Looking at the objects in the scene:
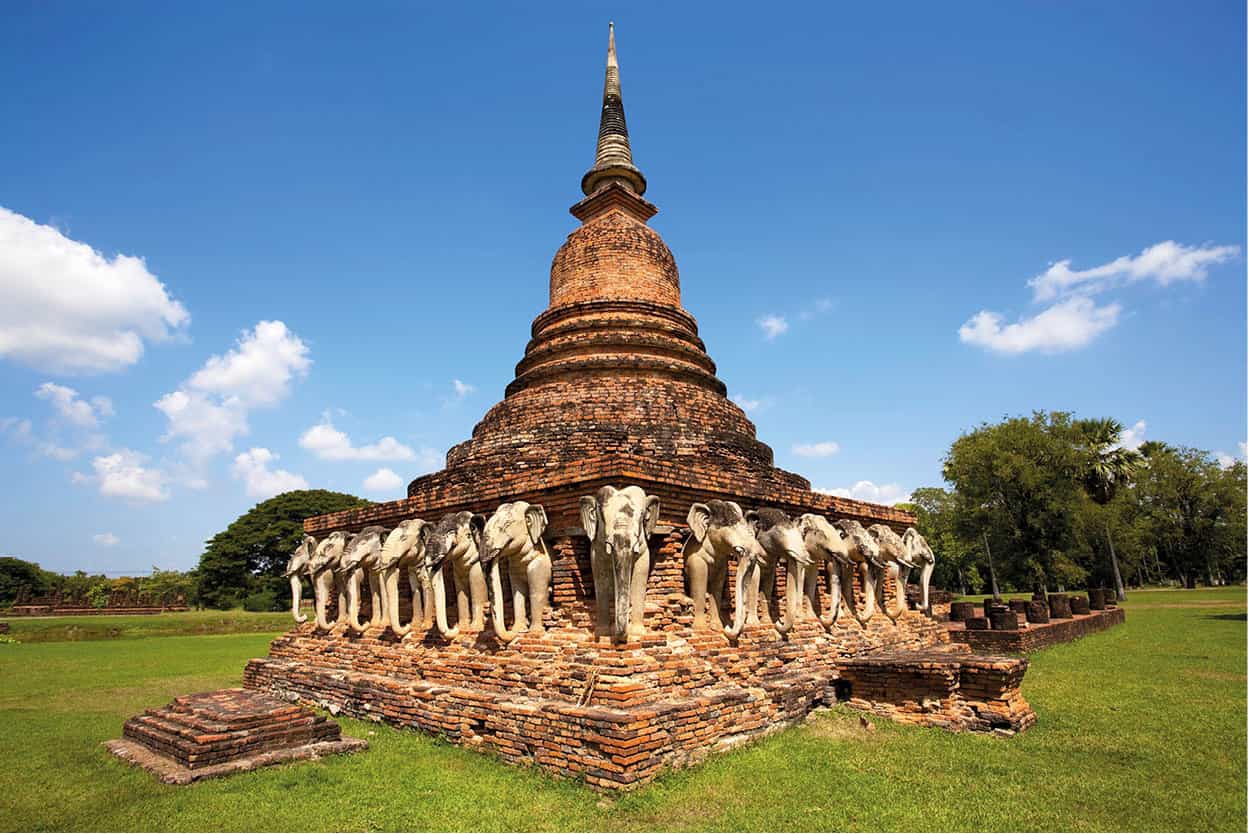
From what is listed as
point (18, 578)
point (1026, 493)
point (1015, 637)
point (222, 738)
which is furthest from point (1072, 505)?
point (18, 578)

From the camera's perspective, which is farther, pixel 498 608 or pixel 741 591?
pixel 498 608

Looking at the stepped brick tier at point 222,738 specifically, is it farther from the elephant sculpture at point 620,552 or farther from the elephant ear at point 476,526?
the elephant sculpture at point 620,552

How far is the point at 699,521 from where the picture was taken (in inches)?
326

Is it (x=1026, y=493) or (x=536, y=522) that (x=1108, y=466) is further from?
(x=536, y=522)

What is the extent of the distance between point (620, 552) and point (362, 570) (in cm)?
536

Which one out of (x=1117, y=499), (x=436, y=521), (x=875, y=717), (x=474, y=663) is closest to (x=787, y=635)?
(x=875, y=717)

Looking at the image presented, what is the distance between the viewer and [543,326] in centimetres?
1391

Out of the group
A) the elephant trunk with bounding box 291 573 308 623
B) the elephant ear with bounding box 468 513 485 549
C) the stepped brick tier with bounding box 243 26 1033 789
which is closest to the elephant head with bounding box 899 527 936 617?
the stepped brick tier with bounding box 243 26 1033 789

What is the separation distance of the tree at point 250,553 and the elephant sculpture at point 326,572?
39.1 m

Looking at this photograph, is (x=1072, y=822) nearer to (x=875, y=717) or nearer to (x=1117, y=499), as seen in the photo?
(x=875, y=717)

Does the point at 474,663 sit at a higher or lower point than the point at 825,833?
higher

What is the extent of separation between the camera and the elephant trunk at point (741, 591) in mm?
7742

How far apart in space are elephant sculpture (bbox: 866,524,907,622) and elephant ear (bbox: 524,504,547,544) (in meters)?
5.80

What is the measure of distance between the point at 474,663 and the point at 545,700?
1.41 meters
